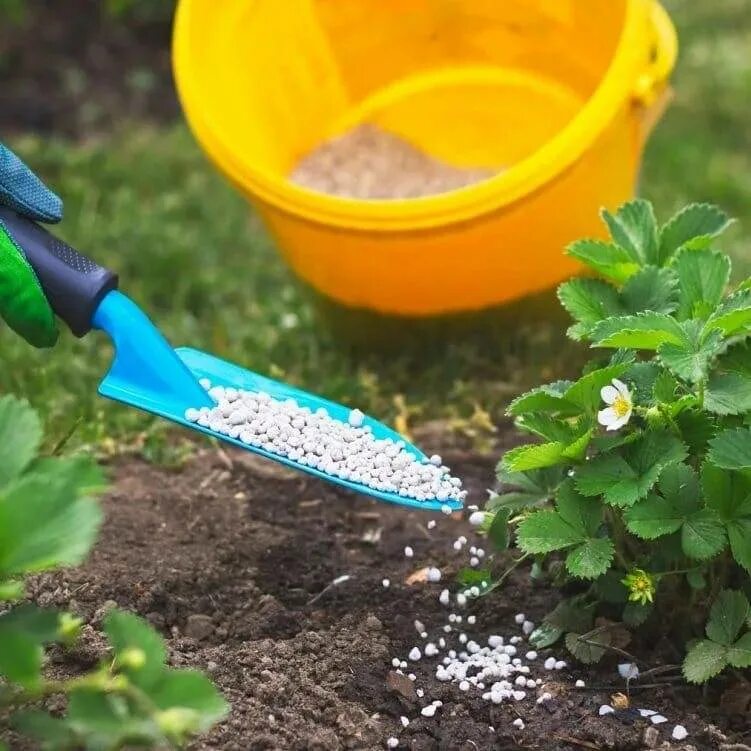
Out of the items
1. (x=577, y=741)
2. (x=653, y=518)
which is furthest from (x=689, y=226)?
(x=577, y=741)

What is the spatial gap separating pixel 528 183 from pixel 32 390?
81 cm

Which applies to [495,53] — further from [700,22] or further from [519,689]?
[519,689]

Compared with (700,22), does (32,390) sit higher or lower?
higher

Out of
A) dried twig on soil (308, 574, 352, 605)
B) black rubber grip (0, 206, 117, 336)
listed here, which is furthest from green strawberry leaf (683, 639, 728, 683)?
black rubber grip (0, 206, 117, 336)

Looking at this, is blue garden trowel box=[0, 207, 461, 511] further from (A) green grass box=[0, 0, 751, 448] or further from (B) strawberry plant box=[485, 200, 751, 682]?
(B) strawberry plant box=[485, 200, 751, 682]

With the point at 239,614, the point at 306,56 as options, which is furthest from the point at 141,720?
the point at 306,56

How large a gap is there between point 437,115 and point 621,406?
1279 mm

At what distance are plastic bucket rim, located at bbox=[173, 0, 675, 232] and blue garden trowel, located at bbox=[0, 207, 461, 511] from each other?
14.9 inches

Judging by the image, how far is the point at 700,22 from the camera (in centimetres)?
309

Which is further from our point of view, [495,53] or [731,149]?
[731,149]

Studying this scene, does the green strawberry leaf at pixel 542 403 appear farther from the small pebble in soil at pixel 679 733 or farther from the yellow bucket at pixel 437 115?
the yellow bucket at pixel 437 115

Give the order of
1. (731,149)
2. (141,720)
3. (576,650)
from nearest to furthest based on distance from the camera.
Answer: (141,720) < (576,650) < (731,149)

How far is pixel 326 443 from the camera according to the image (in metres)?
1.38

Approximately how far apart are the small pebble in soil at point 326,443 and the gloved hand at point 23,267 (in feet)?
0.66
